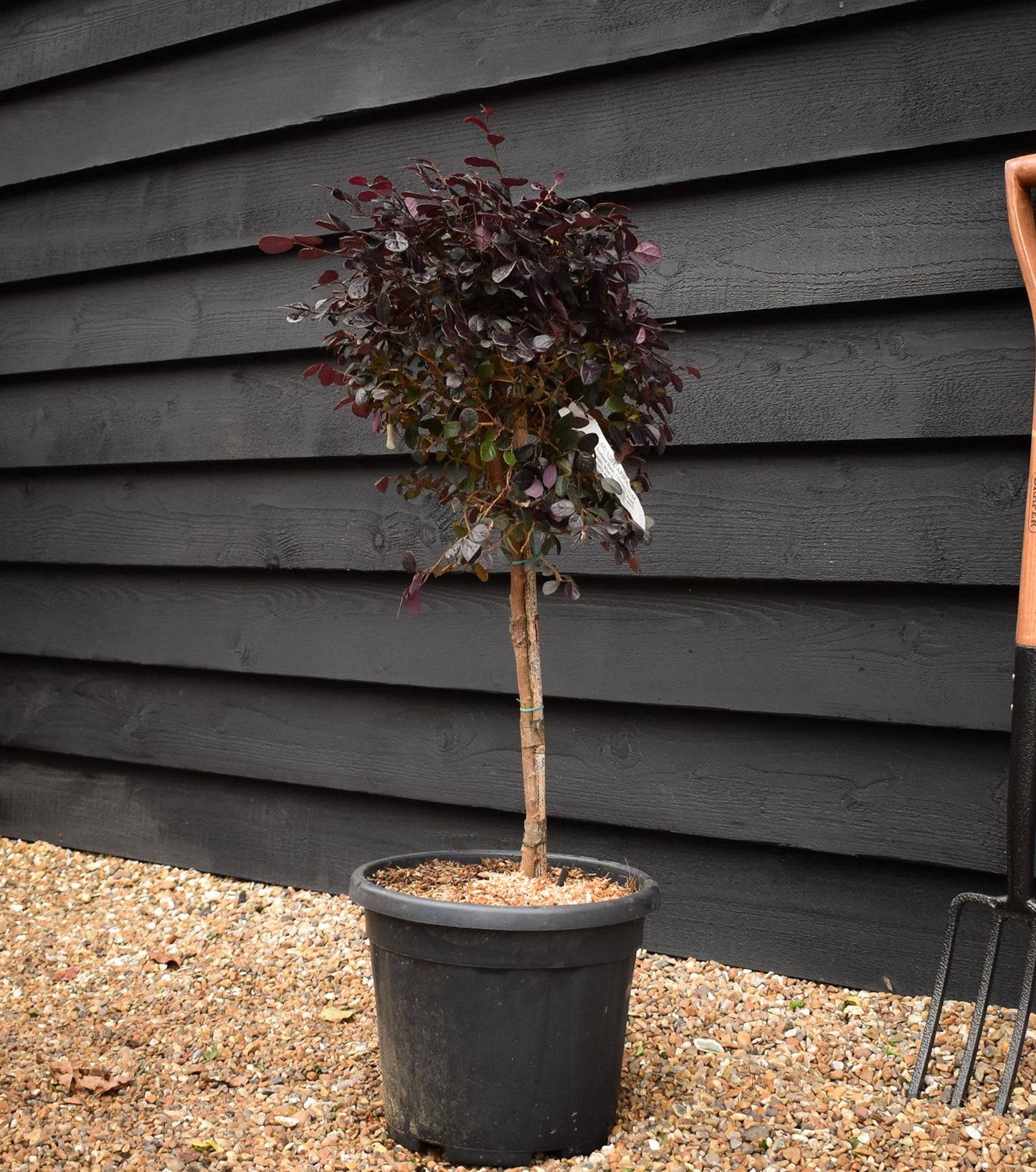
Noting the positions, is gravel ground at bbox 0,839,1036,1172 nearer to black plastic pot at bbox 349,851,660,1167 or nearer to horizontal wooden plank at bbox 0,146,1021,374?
black plastic pot at bbox 349,851,660,1167

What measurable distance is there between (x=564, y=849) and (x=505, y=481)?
1.03m

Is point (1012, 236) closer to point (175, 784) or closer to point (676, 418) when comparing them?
point (676, 418)

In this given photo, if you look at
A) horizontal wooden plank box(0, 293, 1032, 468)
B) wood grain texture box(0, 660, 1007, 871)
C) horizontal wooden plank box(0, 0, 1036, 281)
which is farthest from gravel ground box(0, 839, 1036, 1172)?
horizontal wooden plank box(0, 0, 1036, 281)

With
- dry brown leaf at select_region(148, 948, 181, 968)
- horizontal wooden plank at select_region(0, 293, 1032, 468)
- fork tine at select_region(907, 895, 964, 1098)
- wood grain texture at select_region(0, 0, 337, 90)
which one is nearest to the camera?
fork tine at select_region(907, 895, 964, 1098)

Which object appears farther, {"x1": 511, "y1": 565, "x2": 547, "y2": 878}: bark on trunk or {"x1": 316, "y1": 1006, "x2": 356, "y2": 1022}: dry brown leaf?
{"x1": 316, "y1": 1006, "x2": 356, "y2": 1022}: dry brown leaf

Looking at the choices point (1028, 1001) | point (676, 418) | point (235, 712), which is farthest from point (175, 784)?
point (1028, 1001)

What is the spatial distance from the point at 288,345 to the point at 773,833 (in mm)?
1498

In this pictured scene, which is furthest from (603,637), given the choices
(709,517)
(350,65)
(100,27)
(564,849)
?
(100,27)

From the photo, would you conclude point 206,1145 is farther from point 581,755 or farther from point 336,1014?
point 581,755

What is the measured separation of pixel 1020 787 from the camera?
164 centimetres

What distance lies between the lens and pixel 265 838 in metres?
2.71

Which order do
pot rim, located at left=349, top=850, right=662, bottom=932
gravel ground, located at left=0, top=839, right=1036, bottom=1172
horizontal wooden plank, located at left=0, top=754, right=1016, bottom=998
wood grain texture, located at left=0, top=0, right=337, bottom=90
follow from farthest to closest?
1. wood grain texture, located at left=0, top=0, right=337, bottom=90
2. horizontal wooden plank, located at left=0, top=754, right=1016, bottom=998
3. gravel ground, located at left=0, top=839, right=1036, bottom=1172
4. pot rim, located at left=349, top=850, right=662, bottom=932

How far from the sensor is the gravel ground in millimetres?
1523

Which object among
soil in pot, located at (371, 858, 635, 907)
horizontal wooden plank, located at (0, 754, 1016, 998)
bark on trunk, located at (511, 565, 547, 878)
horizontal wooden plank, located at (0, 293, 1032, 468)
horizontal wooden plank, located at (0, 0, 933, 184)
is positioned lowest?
horizontal wooden plank, located at (0, 754, 1016, 998)
